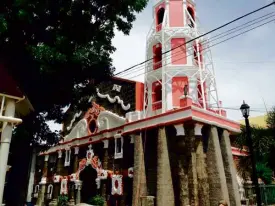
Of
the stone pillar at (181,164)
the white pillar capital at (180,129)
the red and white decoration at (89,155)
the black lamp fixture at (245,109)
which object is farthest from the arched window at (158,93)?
the black lamp fixture at (245,109)

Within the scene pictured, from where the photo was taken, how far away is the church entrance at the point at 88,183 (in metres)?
20.7

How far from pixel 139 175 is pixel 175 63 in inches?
308

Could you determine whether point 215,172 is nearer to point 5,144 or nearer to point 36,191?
point 5,144

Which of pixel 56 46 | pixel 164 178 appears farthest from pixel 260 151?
pixel 56 46

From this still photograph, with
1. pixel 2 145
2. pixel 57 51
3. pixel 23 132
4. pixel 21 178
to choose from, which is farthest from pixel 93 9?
pixel 21 178

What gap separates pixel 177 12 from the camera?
19.9m

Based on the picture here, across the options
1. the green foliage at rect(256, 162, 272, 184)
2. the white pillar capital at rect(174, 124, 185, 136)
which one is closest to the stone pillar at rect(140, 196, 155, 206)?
the white pillar capital at rect(174, 124, 185, 136)

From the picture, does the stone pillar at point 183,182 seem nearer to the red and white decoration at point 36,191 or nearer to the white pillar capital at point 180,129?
the white pillar capital at point 180,129

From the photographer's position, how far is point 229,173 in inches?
605

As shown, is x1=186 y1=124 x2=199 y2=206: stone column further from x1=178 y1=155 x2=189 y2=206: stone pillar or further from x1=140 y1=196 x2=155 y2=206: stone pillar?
x1=140 y1=196 x2=155 y2=206: stone pillar

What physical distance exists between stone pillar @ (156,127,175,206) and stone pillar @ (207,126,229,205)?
6.82 ft

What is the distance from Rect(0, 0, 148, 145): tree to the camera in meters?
8.27

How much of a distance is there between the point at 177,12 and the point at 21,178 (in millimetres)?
15806

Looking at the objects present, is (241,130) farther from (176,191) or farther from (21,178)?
(21,178)
